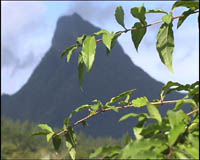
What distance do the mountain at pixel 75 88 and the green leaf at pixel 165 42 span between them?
12325cm

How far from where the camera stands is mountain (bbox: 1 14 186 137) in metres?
126

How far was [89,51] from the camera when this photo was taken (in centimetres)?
91

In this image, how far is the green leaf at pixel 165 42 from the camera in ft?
3.08

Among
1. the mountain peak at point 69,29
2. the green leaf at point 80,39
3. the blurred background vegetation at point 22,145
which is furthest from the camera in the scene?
the mountain peak at point 69,29

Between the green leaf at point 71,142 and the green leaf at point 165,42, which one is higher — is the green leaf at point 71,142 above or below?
below

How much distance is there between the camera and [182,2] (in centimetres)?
91

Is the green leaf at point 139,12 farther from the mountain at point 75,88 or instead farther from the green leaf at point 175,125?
the mountain at point 75,88

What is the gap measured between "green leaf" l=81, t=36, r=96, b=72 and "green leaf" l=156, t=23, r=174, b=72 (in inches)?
7.0

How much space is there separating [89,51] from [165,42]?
21 cm

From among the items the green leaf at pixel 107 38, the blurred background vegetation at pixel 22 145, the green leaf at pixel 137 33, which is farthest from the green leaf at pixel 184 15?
the blurred background vegetation at pixel 22 145

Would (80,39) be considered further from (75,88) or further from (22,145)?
(75,88)

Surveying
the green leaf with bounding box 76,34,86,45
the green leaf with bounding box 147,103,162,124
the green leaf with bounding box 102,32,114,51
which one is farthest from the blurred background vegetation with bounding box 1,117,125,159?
the green leaf with bounding box 147,103,162,124

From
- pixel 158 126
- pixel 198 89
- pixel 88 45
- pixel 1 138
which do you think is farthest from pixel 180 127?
pixel 1 138

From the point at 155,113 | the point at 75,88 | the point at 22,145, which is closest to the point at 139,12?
the point at 155,113
